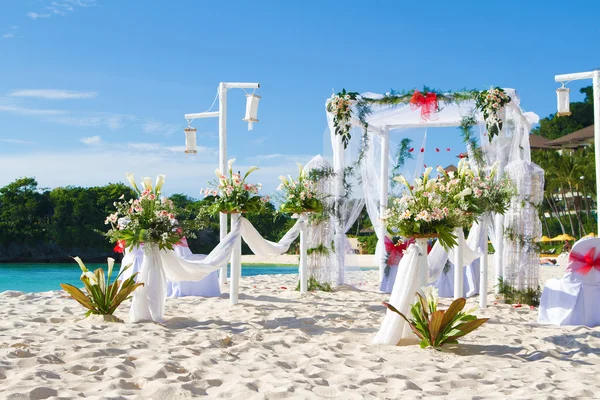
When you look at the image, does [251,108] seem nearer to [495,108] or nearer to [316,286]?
[316,286]

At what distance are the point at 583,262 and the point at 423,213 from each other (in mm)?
2781

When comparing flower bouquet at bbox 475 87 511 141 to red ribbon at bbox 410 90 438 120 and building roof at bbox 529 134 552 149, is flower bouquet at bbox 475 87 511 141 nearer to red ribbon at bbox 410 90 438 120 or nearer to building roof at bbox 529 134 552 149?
red ribbon at bbox 410 90 438 120

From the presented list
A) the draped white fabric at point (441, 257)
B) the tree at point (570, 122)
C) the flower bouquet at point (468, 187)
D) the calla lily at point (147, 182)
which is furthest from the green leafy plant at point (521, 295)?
the tree at point (570, 122)

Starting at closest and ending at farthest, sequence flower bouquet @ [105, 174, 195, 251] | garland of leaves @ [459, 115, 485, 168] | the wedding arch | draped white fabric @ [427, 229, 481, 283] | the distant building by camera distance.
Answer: flower bouquet @ [105, 174, 195, 251] → draped white fabric @ [427, 229, 481, 283] → the wedding arch → garland of leaves @ [459, 115, 485, 168] → the distant building

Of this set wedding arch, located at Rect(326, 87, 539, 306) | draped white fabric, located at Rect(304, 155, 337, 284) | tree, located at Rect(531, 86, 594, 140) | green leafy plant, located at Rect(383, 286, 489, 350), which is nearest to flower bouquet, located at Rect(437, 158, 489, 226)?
wedding arch, located at Rect(326, 87, 539, 306)

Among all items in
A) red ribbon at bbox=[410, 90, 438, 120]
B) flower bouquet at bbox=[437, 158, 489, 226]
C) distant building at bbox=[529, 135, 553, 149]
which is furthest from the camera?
distant building at bbox=[529, 135, 553, 149]

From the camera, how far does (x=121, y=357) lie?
5.76m

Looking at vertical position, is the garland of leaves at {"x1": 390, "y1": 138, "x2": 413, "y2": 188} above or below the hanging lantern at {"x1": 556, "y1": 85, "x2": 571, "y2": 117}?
below

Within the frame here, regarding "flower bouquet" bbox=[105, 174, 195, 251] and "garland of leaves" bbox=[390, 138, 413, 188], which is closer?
"flower bouquet" bbox=[105, 174, 195, 251]

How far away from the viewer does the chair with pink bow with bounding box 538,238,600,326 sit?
26.3 feet

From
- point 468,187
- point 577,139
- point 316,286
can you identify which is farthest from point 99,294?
point 577,139

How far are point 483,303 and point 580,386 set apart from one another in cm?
448

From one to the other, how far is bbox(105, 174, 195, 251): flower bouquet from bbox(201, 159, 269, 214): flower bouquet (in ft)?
4.50

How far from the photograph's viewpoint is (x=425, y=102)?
1048 centimetres
